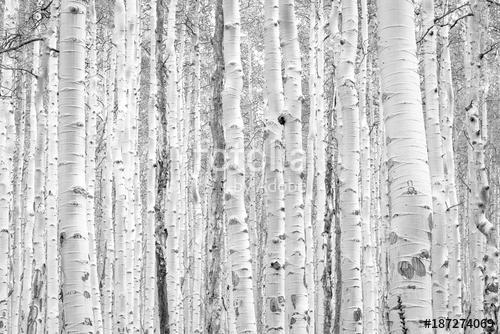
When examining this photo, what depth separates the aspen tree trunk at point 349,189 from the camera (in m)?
5.87

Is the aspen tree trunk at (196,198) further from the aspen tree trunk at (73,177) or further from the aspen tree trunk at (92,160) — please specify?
the aspen tree trunk at (73,177)

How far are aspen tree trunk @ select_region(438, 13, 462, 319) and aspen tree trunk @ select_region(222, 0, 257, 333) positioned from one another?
2651mm

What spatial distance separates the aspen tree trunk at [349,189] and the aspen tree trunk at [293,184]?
807mm

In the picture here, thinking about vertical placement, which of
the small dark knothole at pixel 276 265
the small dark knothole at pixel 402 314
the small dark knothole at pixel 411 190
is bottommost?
the small dark knothole at pixel 402 314

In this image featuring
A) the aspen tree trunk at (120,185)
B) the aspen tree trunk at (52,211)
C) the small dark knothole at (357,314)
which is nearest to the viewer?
the small dark knothole at (357,314)

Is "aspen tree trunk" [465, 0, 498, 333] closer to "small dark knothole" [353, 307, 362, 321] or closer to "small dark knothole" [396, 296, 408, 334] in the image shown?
"small dark knothole" [353, 307, 362, 321]

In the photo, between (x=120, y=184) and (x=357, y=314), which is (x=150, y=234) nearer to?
(x=120, y=184)

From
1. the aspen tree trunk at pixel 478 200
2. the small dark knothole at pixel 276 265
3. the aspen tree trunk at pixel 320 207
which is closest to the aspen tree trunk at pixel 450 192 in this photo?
the aspen tree trunk at pixel 478 200

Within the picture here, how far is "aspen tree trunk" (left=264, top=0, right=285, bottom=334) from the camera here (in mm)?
5094

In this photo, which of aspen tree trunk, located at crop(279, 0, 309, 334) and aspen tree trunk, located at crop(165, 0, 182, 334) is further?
aspen tree trunk, located at crop(165, 0, 182, 334)

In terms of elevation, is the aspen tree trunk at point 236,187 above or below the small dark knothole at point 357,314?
above

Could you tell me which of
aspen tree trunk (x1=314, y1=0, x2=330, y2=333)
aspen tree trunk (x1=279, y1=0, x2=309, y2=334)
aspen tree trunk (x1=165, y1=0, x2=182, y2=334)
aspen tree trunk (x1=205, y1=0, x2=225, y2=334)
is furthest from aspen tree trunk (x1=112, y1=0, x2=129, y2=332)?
aspen tree trunk (x1=279, y1=0, x2=309, y2=334)

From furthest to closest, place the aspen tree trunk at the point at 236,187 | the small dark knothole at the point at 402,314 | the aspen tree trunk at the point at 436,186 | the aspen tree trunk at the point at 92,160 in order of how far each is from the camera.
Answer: the aspen tree trunk at the point at 92,160, the aspen tree trunk at the point at 436,186, the aspen tree trunk at the point at 236,187, the small dark knothole at the point at 402,314

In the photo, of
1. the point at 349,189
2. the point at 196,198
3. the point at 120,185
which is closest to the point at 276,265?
the point at 349,189
